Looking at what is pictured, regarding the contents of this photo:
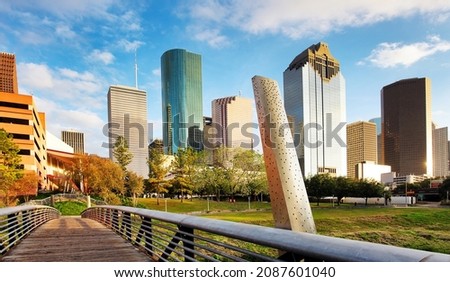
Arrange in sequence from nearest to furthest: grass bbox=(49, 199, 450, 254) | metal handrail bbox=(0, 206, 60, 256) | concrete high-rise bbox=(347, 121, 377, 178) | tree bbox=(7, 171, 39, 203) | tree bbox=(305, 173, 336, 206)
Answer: metal handrail bbox=(0, 206, 60, 256)
grass bbox=(49, 199, 450, 254)
tree bbox=(7, 171, 39, 203)
tree bbox=(305, 173, 336, 206)
concrete high-rise bbox=(347, 121, 377, 178)

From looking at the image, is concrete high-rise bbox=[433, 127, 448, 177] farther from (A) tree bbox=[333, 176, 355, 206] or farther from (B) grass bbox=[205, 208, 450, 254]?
(B) grass bbox=[205, 208, 450, 254]

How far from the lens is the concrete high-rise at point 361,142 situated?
159m

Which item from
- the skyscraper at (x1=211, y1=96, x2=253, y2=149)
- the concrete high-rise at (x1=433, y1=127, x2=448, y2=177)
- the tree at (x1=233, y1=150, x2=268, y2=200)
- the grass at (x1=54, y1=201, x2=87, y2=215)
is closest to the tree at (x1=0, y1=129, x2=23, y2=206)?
the grass at (x1=54, y1=201, x2=87, y2=215)

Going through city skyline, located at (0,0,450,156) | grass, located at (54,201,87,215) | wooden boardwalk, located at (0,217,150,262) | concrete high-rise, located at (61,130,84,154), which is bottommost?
grass, located at (54,201,87,215)

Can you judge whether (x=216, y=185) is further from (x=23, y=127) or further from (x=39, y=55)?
(x=39, y=55)

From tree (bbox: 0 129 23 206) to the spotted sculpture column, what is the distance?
1126 inches

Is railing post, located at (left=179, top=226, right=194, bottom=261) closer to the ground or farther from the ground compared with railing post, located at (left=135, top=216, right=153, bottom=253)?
farther from the ground

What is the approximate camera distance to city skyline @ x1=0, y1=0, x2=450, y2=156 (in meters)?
6.19

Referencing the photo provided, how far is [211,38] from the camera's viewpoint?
673cm

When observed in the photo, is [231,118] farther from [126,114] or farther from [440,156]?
[440,156]

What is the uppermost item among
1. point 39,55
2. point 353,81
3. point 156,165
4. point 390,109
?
point 390,109
